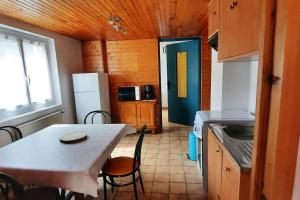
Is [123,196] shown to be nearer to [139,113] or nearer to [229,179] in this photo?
[229,179]

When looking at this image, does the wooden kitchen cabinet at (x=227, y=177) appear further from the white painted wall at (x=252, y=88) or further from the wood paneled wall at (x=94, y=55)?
the wood paneled wall at (x=94, y=55)

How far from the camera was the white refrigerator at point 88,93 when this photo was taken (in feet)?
12.3

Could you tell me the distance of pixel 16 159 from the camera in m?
1.51

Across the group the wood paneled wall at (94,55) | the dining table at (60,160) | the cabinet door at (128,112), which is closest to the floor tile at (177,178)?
the dining table at (60,160)

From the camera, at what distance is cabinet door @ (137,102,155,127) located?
13.4 feet

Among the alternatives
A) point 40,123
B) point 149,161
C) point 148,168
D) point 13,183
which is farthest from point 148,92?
point 13,183

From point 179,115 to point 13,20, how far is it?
3839mm

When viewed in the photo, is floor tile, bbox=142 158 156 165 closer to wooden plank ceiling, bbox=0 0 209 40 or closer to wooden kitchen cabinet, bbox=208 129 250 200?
wooden kitchen cabinet, bbox=208 129 250 200

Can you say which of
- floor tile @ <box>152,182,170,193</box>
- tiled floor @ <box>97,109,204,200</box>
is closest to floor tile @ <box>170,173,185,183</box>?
tiled floor @ <box>97,109,204,200</box>

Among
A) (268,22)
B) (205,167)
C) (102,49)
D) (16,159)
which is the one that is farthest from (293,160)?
(102,49)

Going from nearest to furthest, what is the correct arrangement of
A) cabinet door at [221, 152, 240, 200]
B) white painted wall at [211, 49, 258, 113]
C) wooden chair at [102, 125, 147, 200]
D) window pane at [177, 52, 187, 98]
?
cabinet door at [221, 152, 240, 200], wooden chair at [102, 125, 147, 200], white painted wall at [211, 49, 258, 113], window pane at [177, 52, 187, 98]

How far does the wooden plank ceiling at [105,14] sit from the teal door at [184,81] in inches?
38.3

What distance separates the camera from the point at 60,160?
146 cm

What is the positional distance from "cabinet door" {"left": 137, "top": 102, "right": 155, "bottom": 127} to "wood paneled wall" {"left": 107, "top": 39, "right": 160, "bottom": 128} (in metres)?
0.31
